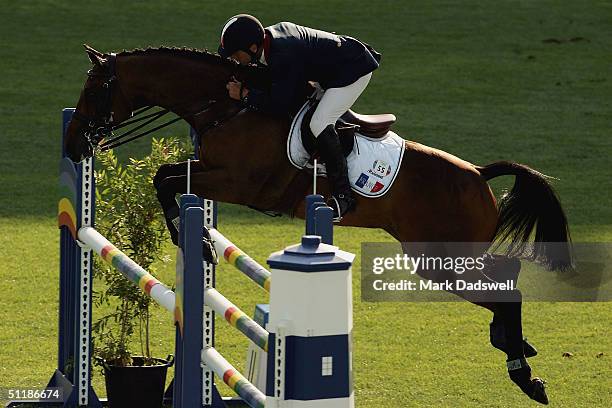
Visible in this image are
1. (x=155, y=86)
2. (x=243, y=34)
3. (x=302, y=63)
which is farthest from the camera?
(x=155, y=86)

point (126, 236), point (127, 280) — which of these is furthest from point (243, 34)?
point (127, 280)

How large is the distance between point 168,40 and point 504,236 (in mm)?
11327

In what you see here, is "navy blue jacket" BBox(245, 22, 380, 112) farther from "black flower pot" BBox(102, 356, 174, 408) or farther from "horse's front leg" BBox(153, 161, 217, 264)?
"black flower pot" BBox(102, 356, 174, 408)

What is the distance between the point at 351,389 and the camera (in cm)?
484

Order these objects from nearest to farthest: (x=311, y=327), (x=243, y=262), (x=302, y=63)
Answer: (x=311, y=327) → (x=243, y=262) → (x=302, y=63)

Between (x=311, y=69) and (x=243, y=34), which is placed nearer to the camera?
(x=243, y=34)

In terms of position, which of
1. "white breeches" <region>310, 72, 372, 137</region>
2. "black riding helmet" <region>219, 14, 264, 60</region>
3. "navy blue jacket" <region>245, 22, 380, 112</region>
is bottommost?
"white breeches" <region>310, 72, 372, 137</region>

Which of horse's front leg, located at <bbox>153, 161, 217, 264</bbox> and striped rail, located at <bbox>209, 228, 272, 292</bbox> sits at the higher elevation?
Result: horse's front leg, located at <bbox>153, 161, 217, 264</bbox>

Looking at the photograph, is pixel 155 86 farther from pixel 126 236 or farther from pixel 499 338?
pixel 499 338

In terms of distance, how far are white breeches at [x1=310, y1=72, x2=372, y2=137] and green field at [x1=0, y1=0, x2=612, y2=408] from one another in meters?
1.41

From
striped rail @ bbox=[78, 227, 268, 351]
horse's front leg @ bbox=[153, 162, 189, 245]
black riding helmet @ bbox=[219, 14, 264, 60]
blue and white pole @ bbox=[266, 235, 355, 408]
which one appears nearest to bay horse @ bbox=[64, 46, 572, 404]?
horse's front leg @ bbox=[153, 162, 189, 245]

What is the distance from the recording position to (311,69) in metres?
7.26

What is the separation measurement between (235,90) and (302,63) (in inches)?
16.4

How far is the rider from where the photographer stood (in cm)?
702
